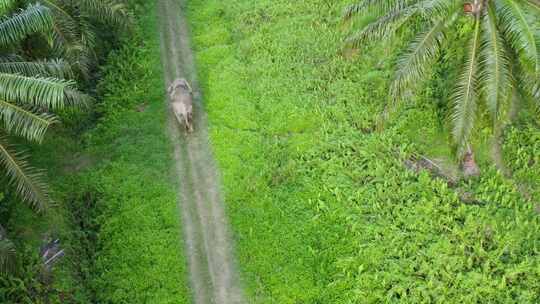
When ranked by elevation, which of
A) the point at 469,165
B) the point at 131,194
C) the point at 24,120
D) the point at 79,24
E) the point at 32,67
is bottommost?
the point at 469,165

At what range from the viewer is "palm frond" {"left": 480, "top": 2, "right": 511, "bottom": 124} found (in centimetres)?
1212

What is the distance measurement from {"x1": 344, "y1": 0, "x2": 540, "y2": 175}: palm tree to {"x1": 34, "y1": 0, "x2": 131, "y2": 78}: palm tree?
7.99 meters

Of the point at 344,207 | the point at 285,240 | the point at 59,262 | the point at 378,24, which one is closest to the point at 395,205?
the point at 344,207

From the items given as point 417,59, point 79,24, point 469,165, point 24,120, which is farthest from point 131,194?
point 469,165

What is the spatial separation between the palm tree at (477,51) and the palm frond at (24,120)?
8.56 meters

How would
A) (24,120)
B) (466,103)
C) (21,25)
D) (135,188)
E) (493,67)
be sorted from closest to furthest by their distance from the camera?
1. (24,120)
2. (21,25)
3. (493,67)
4. (466,103)
5. (135,188)

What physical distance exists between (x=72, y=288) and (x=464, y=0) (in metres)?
12.1

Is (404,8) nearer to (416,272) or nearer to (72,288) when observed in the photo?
(416,272)

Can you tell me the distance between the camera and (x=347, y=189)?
44.0ft

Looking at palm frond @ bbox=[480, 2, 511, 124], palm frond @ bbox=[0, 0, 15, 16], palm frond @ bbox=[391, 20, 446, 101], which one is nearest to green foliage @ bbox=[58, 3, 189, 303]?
palm frond @ bbox=[0, 0, 15, 16]

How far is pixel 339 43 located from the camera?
1769 cm

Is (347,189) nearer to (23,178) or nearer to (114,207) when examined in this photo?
(114,207)

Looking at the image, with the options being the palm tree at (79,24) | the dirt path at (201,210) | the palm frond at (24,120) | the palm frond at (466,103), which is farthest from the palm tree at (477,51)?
the palm frond at (24,120)

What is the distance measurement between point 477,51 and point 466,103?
1499 mm
